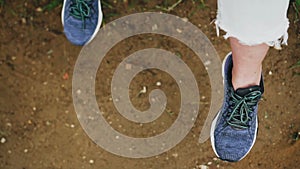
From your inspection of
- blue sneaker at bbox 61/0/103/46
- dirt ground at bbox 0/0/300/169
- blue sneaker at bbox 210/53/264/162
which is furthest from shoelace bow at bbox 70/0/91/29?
blue sneaker at bbox 210/53/264/162

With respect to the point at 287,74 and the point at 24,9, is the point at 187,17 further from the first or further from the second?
the point at 24,9

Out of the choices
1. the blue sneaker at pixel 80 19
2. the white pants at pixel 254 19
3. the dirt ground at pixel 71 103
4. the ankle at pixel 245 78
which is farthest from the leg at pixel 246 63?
the blue sneaker at pixel 80 19

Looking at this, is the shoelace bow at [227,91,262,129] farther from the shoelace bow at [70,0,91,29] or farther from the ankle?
the shoelace bow at [70,0,91,29]

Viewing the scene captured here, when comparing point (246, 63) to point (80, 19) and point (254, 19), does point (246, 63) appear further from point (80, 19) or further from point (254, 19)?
point (80, 19)

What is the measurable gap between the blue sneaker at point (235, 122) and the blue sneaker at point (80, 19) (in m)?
0.47

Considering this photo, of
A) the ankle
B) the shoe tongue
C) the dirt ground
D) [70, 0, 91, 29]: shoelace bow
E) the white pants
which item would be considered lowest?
the dirt ground

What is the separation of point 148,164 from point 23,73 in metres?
0.54

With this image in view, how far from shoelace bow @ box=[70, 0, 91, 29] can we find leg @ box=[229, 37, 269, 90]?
0.54 meters

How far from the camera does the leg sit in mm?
1599

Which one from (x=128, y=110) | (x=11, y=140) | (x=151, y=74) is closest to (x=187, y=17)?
(x=151, y=74)

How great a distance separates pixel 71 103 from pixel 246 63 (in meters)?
0.69

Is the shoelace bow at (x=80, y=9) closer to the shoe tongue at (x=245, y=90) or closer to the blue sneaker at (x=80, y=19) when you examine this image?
the blue sneaker at (x=80, y=19)

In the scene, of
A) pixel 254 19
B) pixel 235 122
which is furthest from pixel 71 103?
pixel 254 19

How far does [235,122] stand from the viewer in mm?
1904
